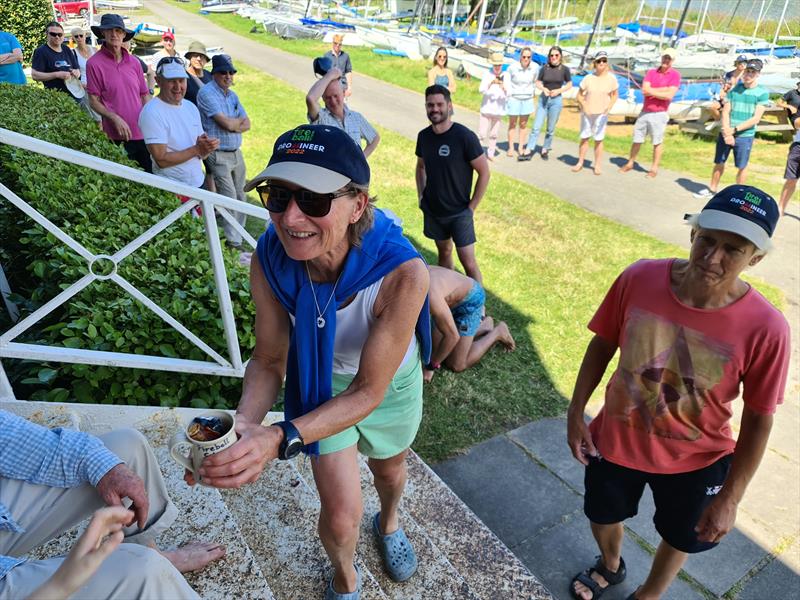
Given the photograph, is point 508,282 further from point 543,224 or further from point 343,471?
point 343,471

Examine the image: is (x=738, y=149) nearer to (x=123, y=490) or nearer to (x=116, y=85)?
(x=116, y=85)

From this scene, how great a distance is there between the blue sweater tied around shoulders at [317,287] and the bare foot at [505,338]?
316 cm

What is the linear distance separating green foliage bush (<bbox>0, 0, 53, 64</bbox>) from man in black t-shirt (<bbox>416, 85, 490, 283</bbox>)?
17288mm

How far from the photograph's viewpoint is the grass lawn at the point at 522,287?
4262 mm

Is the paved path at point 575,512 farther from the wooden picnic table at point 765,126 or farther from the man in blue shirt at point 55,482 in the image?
the wooden picnic table at point 765,126

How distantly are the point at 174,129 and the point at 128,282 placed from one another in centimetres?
272

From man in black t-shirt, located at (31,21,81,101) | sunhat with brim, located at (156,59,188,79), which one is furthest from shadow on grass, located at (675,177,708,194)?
man in black t-shirt, located at (31,21,81,101)

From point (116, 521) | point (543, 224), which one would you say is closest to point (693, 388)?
point (116, 521)

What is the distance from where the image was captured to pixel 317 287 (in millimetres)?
1900

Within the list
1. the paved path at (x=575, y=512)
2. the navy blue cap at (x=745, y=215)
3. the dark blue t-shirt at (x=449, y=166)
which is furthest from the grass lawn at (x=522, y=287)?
the navy blue cap at (x=745, y=215)

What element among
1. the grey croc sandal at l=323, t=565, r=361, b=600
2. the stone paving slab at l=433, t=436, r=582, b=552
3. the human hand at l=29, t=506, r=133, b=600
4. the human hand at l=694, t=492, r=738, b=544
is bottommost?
the stone paving slab at l=433, t=436, r=582, b=552

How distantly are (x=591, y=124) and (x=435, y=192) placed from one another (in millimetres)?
6112

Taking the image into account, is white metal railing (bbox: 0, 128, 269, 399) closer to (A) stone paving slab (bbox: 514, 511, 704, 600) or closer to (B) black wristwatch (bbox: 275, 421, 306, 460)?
(B) black wristwatch (bbox: 275, 421, 306, 460)

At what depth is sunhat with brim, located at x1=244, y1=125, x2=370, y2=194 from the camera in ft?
5.36
